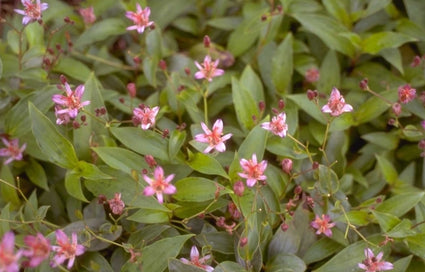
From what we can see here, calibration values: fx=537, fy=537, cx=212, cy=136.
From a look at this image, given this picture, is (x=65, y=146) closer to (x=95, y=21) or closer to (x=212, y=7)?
(x=95, y=21)

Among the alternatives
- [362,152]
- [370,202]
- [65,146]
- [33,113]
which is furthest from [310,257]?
[33,113]

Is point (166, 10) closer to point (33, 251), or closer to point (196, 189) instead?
point (196, 189)

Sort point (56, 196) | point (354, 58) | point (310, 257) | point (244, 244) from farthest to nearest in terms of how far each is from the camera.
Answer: point (354, 58), point (56, 196), point (310, 257), point (244, 244)

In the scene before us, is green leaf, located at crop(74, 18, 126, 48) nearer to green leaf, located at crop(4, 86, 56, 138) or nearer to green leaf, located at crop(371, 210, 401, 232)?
green leaf, located at crop(4, 86, 56, 138)

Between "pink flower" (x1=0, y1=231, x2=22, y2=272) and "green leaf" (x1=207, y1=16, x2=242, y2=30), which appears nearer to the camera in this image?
"pink flower" (x1=0, y1=231, x2=22, y2=272)

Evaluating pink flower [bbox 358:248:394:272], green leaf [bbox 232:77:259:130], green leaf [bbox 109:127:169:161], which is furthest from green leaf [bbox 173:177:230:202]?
pink flower [bbox 358:248:394:272]

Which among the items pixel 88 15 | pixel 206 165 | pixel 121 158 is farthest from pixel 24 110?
pixel 206 165
